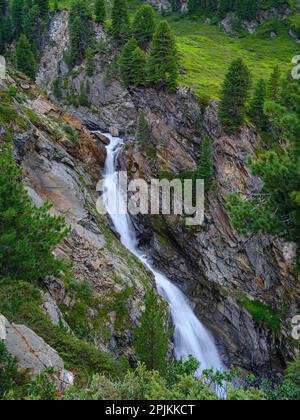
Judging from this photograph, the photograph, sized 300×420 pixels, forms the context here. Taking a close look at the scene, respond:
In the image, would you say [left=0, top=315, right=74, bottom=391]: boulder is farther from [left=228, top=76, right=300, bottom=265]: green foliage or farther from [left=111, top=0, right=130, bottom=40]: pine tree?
[left=111, top=0, right=130, bottom=40]: pine tree

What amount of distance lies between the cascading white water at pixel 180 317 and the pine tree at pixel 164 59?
12.6 metres

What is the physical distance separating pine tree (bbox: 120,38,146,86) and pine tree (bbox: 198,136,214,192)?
1627 centimetres

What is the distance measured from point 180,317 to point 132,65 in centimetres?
3420

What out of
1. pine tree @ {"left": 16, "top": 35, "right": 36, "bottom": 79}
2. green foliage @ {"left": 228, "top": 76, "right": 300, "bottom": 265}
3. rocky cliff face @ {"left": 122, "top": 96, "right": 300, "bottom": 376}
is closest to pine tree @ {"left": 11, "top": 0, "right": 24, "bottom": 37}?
pine tree @ {"left": 16, "top": 35, "right": 36, "bottom": 79}

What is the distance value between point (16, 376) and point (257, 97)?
40.0m

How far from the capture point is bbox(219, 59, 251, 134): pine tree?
41.6 meters

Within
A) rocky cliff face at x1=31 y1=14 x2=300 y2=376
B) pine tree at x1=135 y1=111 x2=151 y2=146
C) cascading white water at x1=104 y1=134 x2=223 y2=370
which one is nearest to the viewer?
cascading white water at x1=104 y1=134 x2=223 y2=370

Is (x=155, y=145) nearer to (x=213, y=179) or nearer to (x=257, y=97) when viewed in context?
(x=213, y=179)

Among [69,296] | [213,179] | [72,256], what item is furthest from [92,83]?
[69,296]

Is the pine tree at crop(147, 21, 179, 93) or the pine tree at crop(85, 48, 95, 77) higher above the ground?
the pine tree at crop(147, 21, 179, 93)

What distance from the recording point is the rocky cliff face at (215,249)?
36562mm

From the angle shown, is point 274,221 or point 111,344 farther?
point 111,344
